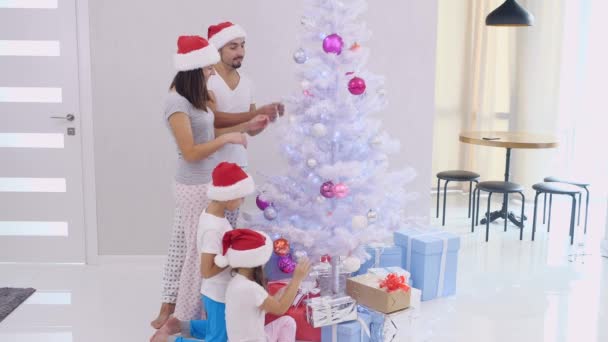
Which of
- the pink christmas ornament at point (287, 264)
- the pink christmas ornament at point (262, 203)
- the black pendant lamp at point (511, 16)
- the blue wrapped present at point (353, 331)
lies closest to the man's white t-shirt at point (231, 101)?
the pink christmas ornament at point (262, 203)

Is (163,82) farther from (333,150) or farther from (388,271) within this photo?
(388,271)

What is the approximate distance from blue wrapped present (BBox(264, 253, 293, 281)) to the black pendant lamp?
2.84 m

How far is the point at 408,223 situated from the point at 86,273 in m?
2.14

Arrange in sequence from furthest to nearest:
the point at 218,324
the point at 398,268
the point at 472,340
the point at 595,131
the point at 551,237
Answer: the point at 595,131, the point at 551,237, the point at 398,268, the point at 472,340, the point at 218,324

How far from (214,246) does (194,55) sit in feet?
2.81

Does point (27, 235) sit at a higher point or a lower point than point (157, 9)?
lower

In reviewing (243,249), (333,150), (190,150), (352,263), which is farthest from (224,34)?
(352,263)

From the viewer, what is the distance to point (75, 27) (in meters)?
4.04

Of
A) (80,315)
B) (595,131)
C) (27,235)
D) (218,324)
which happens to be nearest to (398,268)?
(218,324)

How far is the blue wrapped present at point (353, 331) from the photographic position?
9.27ft

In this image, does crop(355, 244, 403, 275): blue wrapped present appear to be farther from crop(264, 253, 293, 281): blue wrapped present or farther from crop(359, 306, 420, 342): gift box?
crop(359, 306, 420, 342): gift box

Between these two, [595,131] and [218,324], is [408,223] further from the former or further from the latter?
[595,131]

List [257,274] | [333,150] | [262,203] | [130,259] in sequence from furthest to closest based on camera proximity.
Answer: [130,259], [262,203], [333,150], [257,274]

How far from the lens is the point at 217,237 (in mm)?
2600
